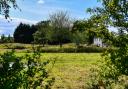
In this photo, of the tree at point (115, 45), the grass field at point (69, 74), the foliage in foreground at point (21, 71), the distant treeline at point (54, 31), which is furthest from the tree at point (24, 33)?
the foliage in foreground at point (21, 71)

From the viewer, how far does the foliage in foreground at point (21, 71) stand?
5.65 meters

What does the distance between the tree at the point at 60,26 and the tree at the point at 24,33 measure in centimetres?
638

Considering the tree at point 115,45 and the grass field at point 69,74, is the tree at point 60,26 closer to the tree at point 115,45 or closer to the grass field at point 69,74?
the grass field at point 69,74

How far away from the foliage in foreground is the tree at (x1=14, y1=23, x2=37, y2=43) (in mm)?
96709

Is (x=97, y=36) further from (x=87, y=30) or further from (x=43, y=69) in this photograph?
(x=43, y=69)

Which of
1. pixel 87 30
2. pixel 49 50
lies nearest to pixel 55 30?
pixel 49 50

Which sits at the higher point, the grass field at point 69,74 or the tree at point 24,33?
the tree at point 24,33

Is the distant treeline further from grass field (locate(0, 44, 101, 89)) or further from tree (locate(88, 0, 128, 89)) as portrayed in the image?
tree (locate(88, 0, 128, 89))

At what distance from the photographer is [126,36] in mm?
10539

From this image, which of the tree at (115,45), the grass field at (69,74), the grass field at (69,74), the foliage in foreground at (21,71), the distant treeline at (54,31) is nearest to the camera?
the foliage in foreground at (21,71)

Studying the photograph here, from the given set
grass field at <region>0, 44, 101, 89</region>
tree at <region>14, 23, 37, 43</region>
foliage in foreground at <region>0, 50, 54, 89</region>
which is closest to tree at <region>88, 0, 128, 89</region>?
grass field at <region>0, 44, 101, 89</region>

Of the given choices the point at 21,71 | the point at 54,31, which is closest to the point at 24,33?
the point at 54,31

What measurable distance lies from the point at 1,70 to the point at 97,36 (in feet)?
18.7

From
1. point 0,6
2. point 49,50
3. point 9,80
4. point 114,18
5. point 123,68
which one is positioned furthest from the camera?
point 49,50
